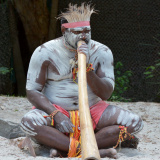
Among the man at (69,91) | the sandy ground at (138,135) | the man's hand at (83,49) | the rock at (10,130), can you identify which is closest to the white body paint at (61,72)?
the man at (69,91)

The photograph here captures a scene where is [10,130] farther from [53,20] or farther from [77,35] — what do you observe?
[53,20]

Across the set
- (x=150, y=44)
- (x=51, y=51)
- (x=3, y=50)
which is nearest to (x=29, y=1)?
(x=3, y=50)

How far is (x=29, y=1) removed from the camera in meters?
6.72

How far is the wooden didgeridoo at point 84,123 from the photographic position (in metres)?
2.22

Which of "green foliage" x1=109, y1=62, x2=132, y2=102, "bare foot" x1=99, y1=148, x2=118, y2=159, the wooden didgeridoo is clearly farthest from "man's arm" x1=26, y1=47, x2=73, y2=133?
"green foliage" x1=109, y1=62, x2=132, y2=102

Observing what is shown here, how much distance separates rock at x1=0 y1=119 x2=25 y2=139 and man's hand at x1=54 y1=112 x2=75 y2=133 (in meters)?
0.82

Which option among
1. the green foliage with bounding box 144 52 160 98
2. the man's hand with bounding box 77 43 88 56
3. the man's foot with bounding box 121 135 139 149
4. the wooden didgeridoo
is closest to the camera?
the wooden didgeridoo

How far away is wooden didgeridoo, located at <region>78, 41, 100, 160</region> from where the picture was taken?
2219 millimetres

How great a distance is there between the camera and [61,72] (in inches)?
116

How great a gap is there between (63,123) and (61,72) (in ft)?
1.37

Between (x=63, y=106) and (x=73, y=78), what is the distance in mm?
233

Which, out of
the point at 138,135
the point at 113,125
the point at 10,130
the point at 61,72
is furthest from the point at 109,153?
the point at 138,135

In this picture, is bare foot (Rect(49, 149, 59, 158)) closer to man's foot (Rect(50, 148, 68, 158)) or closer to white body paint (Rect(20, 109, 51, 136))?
man's foot (Rect(50, 148, 68, 158))

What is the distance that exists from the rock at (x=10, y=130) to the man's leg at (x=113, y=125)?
933 mm
